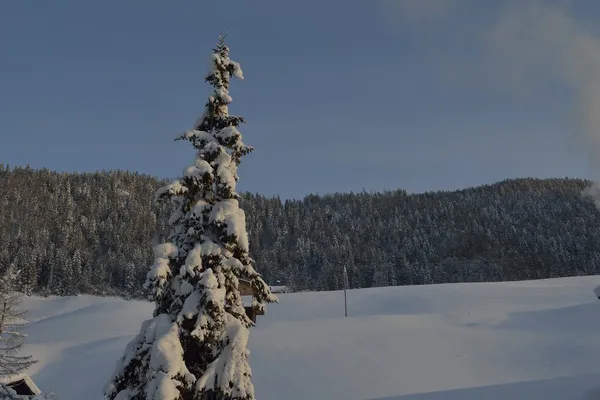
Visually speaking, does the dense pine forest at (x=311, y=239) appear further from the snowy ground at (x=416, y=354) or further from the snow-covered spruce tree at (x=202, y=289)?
the snow-covered spruce tree at (x=202, y=289)

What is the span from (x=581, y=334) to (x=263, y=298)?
30211mm

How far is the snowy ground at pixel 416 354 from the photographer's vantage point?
24.2 metres

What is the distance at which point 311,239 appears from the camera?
17475 cm

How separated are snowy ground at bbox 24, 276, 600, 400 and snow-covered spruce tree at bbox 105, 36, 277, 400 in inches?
518

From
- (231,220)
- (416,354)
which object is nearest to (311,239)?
(416,354)

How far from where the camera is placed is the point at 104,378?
28328mm

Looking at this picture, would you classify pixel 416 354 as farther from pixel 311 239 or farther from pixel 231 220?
pixel 311 239

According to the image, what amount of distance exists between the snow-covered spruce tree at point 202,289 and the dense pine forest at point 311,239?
120076 mm

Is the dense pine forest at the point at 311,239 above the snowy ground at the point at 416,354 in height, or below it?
above

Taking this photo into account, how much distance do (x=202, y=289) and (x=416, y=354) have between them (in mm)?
23560

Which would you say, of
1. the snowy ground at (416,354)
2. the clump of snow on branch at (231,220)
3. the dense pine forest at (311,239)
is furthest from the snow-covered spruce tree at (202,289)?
the dense pine forest at (311,239)

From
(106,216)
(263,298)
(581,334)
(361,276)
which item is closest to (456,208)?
(361,276)

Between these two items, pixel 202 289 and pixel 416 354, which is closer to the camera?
pixel 202 289

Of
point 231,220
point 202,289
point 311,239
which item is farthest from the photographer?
point 311,239
